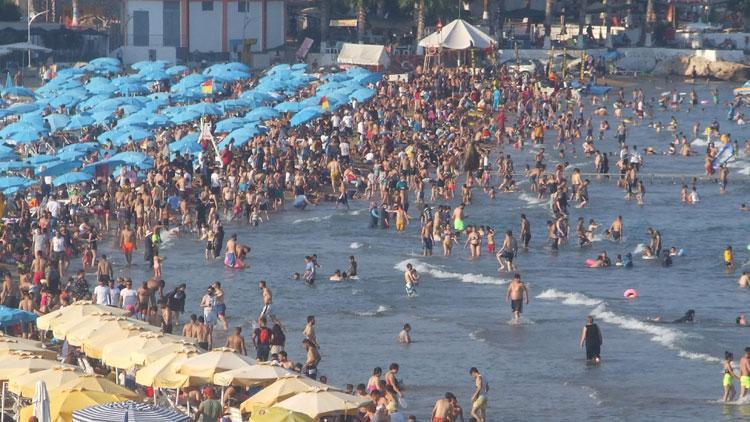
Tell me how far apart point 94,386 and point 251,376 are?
7.87ft

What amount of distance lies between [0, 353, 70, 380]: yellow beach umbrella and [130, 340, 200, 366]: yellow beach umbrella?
52.8 inches

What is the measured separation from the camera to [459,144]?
53.9m

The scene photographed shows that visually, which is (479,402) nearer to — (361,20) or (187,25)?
(361,20)

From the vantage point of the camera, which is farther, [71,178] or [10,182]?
[71,178]

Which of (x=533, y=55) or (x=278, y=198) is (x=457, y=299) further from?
(x=533, y=55)

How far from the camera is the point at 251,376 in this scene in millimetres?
22062

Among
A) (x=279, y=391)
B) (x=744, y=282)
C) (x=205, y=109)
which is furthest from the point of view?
(x=205, y=109)

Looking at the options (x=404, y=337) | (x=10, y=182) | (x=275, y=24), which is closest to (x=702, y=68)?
(x=275, y=24)

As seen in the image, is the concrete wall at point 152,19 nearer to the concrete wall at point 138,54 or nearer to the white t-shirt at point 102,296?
the concrete wall at point 138,54

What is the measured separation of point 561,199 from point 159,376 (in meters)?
23.6

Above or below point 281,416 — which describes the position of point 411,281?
below

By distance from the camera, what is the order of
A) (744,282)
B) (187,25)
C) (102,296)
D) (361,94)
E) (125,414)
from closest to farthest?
(125,414), (102,296), (744,282), (361,94), (187,25)

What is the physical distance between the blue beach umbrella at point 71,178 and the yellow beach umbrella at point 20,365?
18598mm

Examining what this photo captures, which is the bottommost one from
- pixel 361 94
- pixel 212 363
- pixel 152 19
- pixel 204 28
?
pixel 212 363
